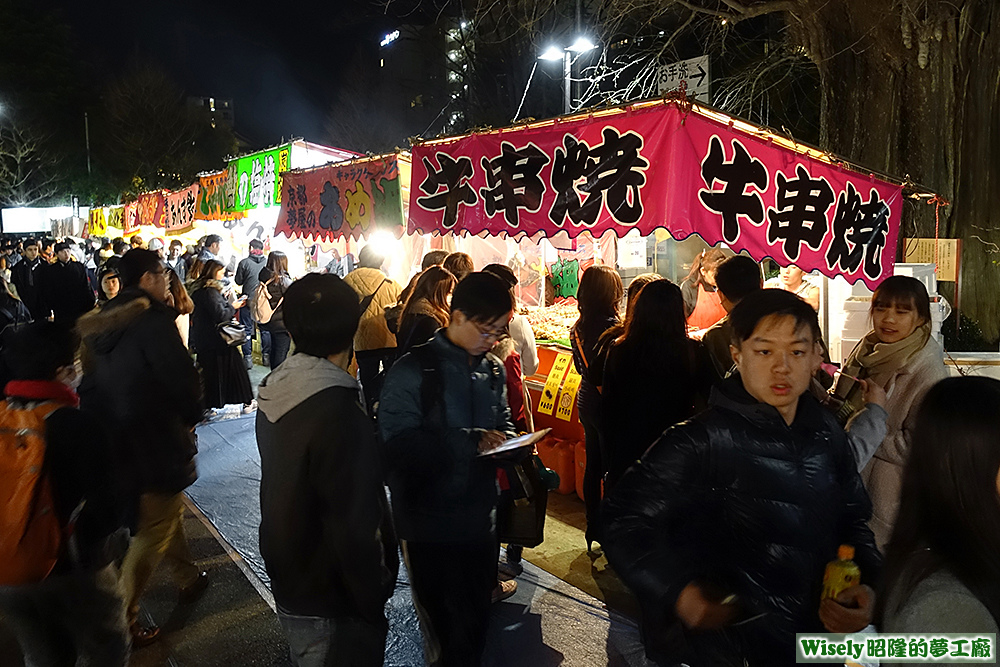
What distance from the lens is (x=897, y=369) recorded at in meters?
3.48

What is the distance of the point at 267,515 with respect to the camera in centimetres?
221

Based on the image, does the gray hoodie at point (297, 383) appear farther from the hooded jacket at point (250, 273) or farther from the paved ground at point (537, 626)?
the hooded jacket at point (250, 273)

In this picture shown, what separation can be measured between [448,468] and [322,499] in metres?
0.63

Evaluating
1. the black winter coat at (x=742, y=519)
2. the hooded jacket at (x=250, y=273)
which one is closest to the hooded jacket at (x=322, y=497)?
the black winter coat at (x=742, y=519)

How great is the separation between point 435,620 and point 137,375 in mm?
2100

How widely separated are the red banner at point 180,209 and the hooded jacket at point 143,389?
10.6 meters

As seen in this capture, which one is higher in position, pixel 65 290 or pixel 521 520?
pixel 65 290

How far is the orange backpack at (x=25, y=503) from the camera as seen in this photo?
7.88 ft

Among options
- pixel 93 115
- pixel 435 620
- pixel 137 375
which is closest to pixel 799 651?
pixel 435 620

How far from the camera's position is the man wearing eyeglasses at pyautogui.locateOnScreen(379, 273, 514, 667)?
2.64m

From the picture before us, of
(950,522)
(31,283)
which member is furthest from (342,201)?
(950,522)

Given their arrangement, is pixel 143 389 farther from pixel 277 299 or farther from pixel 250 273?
pixel 250 273

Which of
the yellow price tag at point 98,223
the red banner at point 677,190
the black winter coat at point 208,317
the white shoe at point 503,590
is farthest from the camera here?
the yellow price tag at point 98,223

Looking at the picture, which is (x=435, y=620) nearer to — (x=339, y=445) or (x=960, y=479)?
(x=339, y=445)
